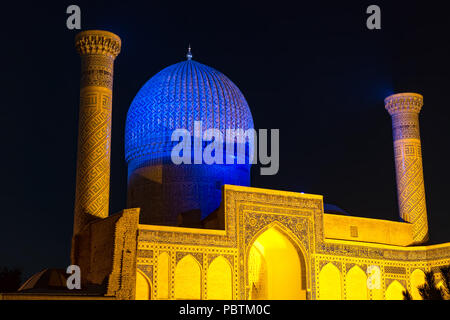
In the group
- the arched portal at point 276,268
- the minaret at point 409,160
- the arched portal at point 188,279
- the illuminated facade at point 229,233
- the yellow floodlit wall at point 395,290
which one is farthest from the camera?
the minaret at point 409,160

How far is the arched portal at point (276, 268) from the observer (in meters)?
15.5

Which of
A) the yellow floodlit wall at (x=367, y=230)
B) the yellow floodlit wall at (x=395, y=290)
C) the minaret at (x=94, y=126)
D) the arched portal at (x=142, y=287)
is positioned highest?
the minaret at (x=94, y=126)

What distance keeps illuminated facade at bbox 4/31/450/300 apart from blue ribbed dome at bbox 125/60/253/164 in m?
0.03

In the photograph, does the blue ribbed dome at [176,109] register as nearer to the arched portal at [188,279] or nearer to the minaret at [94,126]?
the minaret at [94,126]

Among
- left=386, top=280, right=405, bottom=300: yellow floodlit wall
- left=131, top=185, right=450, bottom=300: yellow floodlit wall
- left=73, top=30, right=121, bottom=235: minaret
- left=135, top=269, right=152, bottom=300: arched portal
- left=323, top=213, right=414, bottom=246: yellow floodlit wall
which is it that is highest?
left=73, top=30, right=121, bottom=235: minaret

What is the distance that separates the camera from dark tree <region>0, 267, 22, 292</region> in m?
19.1

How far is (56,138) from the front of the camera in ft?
63.1

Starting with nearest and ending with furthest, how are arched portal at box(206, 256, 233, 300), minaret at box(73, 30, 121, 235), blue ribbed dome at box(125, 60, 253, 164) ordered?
arched portal at box(206, 256, 233, 300), minaret at box(73, 30, 121, 235), blue ribbed dome at box(125, 60, 253, 164)

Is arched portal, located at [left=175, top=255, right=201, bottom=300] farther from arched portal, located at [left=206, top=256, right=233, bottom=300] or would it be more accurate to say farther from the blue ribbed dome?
the blue ribbed dome

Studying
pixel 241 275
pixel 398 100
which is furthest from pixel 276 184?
pixel 241 275

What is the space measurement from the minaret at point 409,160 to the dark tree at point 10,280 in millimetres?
11556

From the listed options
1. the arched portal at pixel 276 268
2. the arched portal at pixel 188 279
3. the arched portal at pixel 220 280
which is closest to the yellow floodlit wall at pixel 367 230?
the arched portal at pixel 276 268

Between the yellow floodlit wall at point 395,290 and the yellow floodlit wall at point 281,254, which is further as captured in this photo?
the yellow floodlit wall at point 395,290

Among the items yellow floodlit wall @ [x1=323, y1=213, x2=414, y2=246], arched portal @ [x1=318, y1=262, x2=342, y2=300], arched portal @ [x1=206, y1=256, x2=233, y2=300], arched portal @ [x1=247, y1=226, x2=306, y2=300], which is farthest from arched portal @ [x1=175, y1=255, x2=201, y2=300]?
yellow floodlit wall @ [x1=323, y1=213, x2=414, y2=246]
